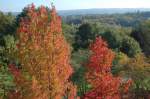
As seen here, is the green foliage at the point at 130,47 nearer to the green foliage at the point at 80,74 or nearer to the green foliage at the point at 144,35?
the green foliage at the point at 144,35

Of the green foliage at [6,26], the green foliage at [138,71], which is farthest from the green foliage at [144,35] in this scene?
the green foliage at [138,71]

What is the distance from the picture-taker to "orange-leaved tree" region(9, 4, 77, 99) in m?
28.6

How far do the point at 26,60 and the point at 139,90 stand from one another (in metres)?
27.4

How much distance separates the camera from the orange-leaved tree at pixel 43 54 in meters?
28.6

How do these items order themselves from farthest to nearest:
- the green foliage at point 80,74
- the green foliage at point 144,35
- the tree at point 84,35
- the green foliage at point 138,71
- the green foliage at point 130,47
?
the tree at point 84,35, the green foliage at point 144,35, the green foliage at point 130,47, the green foliage at point 80,74, the green foliage at point 138,71

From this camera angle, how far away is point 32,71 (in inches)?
1123

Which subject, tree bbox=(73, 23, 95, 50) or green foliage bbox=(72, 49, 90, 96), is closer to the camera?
green foliage bbox=(72, 49, 90, 96)

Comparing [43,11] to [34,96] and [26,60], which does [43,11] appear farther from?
[34,96]

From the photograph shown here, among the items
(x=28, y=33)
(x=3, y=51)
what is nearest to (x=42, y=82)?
(x=28, y=33)

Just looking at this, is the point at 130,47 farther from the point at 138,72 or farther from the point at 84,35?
the point at 138,72

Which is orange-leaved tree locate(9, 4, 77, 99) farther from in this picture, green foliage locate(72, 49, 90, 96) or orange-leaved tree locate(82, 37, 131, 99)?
green foliage locate(72, 49, 90, 96)

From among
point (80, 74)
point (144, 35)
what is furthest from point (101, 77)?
point (144, 35)

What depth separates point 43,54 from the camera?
28.9m

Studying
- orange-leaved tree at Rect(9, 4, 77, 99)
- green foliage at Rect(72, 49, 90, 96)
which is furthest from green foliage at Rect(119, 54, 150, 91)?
orange-leaved tree at Rect(9, 4, 77, 99)
